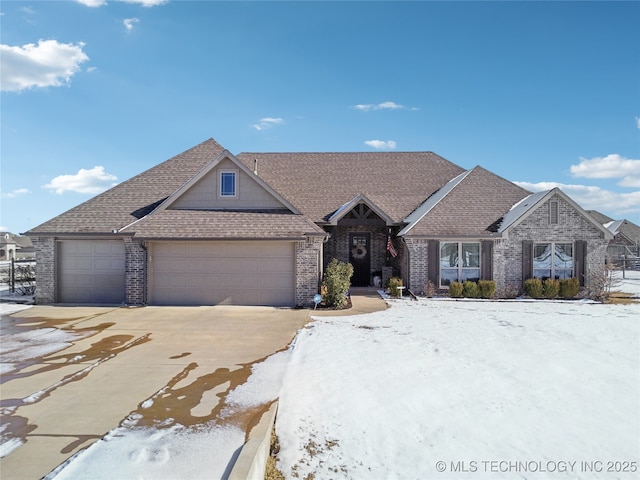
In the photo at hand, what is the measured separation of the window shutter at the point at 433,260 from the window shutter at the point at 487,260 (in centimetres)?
188

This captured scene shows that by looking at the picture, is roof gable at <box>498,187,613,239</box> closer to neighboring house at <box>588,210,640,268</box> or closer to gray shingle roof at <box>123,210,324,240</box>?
gray shingle roof at <box>123,210,324,240</box>

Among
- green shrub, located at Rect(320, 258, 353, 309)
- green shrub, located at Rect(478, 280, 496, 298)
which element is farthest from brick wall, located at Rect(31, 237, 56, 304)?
green shrub, located at Rect(478, 280, 496, 298)

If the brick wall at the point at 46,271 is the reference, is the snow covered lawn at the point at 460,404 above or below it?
below

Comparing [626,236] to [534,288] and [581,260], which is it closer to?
[581,260]

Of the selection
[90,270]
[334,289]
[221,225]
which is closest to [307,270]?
[334,289]

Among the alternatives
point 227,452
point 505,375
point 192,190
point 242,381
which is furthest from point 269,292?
point 227,452

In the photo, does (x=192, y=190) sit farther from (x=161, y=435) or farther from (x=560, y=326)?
(x=560, y=326)

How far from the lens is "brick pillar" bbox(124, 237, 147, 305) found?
13.6 m

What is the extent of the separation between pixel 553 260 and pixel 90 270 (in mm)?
18617

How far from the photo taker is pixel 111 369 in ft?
22.9

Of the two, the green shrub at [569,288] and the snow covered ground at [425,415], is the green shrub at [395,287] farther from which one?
the green shrub at [569,288]

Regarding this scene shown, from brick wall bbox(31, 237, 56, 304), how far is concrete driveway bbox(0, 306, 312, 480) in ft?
5.51

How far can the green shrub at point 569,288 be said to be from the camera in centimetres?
1530

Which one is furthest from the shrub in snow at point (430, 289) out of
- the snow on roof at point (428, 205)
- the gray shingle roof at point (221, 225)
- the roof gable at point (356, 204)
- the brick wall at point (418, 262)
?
the gray shingle roof at point (221, 225)
